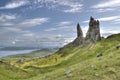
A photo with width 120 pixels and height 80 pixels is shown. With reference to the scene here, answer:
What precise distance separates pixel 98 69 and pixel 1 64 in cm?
9686

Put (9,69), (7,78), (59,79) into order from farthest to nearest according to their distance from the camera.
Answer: (9,69), (7,78), (59,79)

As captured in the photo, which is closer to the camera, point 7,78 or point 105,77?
point 105,77

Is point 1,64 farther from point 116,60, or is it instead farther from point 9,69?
point 116,60

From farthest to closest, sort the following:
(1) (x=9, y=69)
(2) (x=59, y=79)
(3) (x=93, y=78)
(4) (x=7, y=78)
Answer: (1) (x=9, y=69)
(4) (x=7, y=78)
(2) (x=59, y=79)
(3) (x=93, y=78)

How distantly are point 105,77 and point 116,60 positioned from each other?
59.2 ft

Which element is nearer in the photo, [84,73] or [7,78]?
[84,73]

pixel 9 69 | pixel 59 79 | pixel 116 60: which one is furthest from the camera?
pixel 9 69

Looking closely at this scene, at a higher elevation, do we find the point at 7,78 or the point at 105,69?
the point at 105,69

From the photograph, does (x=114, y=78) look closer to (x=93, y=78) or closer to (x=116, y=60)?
Result: (x=93, y=78)

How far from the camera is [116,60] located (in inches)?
3438

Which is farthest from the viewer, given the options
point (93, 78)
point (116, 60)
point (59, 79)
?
point (116, 60)

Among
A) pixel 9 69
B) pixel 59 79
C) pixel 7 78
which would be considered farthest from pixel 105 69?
pixel 9 69

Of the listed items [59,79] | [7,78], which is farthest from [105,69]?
[7,78]

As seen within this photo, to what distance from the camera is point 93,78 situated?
70500mm
